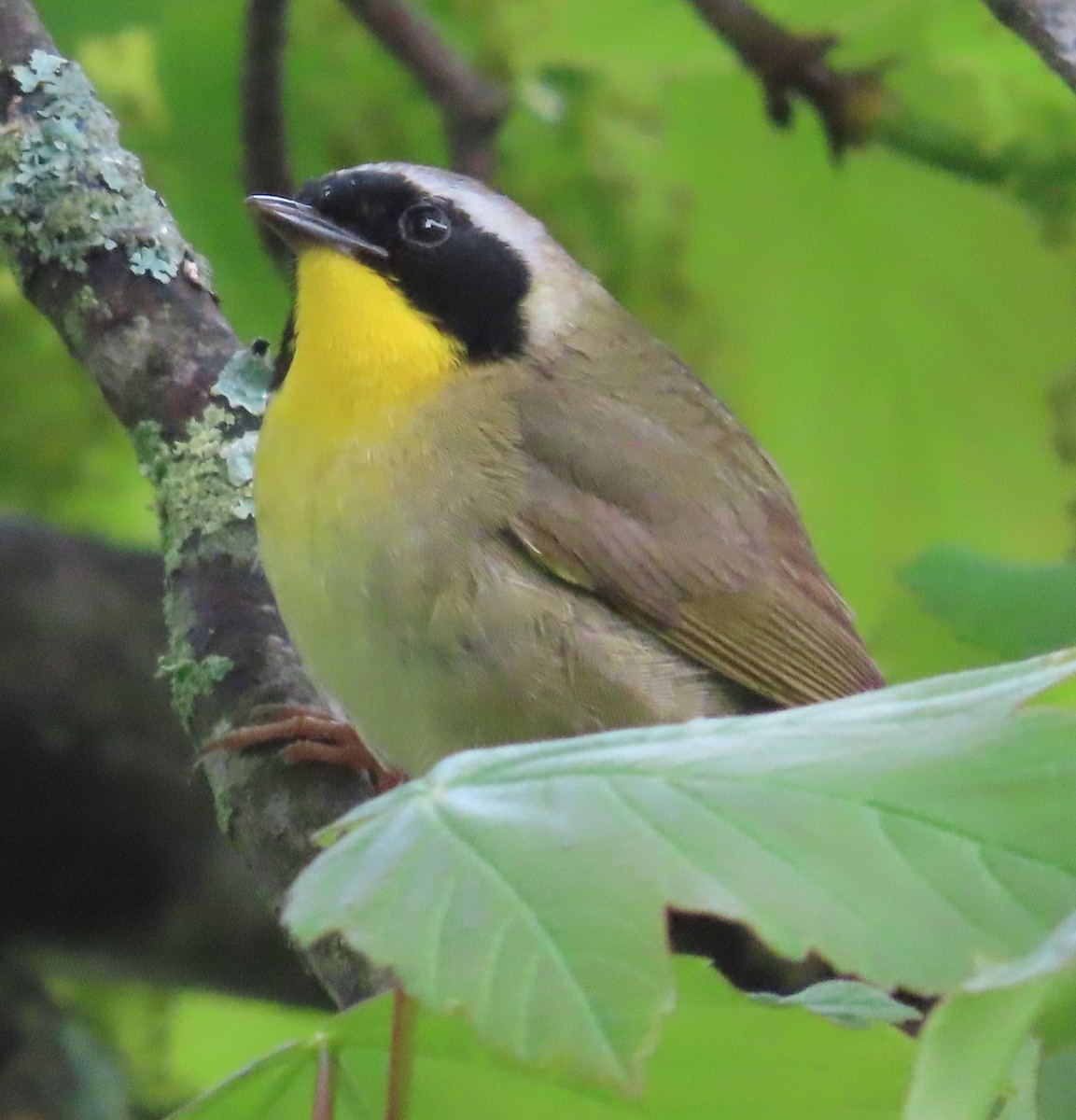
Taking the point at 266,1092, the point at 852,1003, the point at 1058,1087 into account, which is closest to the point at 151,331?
the point at 266,1092

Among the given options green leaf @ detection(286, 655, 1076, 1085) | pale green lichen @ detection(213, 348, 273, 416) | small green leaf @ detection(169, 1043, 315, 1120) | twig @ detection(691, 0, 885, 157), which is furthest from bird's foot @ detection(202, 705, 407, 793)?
twig @ detection(691, 0, 885, 157)

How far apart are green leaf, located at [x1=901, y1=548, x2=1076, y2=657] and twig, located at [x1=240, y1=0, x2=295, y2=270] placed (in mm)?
1522

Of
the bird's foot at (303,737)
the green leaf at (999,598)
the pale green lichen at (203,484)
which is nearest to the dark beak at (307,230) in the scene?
the pale green lichen at (203,484)

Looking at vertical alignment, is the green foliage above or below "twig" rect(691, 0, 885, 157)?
below

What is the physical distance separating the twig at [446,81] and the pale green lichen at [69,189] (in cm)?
79

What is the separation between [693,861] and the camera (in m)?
1.31

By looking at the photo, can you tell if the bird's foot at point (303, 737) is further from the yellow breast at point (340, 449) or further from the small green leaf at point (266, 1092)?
the small green leaf at point (266, 1092)

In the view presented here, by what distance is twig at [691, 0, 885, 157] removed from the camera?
3273 millimetres

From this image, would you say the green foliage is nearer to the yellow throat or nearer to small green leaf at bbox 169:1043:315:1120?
small green leaf at bbox 169:1043:315:1120

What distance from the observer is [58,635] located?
452 centimetres

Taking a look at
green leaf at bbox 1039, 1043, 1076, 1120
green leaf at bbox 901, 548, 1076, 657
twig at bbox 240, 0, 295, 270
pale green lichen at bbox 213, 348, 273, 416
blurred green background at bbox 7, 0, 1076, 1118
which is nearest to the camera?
green leaf at bbox 1039, 1043, 1076, 1120

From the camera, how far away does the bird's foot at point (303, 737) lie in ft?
8.26

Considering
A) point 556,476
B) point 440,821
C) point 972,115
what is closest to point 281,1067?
point 440,821

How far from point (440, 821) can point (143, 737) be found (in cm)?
318
